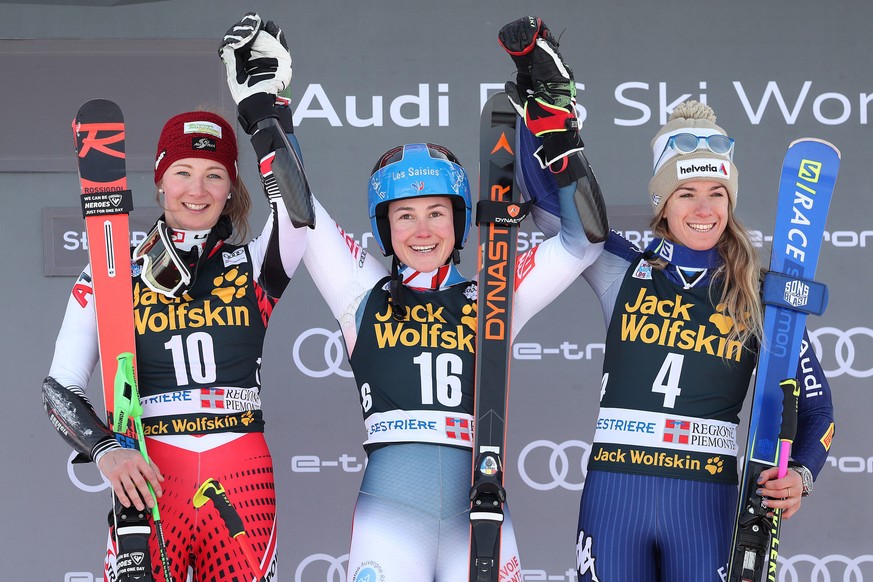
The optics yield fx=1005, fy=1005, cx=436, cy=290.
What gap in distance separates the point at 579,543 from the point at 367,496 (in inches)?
24.6

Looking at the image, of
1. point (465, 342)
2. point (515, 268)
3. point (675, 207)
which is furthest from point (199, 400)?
point (675, 207)

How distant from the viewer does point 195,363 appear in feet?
9.38

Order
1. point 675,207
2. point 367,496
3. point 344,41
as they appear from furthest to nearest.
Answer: point 344,41 → point 675,207 → point 367,496

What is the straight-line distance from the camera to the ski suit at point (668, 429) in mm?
2736

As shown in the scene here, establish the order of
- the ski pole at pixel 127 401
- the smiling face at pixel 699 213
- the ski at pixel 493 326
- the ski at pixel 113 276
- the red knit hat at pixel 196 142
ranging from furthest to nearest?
the red knit hat at pixel 196 142, the smiling face at pixel 699 213, the ski pole at pixel 127 401, the ski at pixel 113 276, the ski at pixel 493 326

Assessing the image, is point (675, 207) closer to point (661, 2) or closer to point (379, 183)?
point (379, 183)

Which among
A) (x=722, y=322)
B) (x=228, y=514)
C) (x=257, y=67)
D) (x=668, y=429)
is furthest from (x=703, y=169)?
(x=228, y=514)

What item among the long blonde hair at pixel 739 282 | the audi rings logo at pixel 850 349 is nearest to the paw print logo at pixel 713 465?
the long blonde hair at pixel 739 282

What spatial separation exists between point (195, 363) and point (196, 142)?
0.67 m

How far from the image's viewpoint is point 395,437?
2.74m

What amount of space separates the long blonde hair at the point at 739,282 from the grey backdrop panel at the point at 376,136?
1.29 meters

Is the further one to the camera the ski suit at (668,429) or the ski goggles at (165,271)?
the ski goggles at (165,271)

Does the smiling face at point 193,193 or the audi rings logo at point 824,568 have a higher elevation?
the smiling face at point 193,193

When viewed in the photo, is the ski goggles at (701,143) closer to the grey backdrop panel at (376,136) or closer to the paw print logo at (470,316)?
the paw print logo at (470,316)
